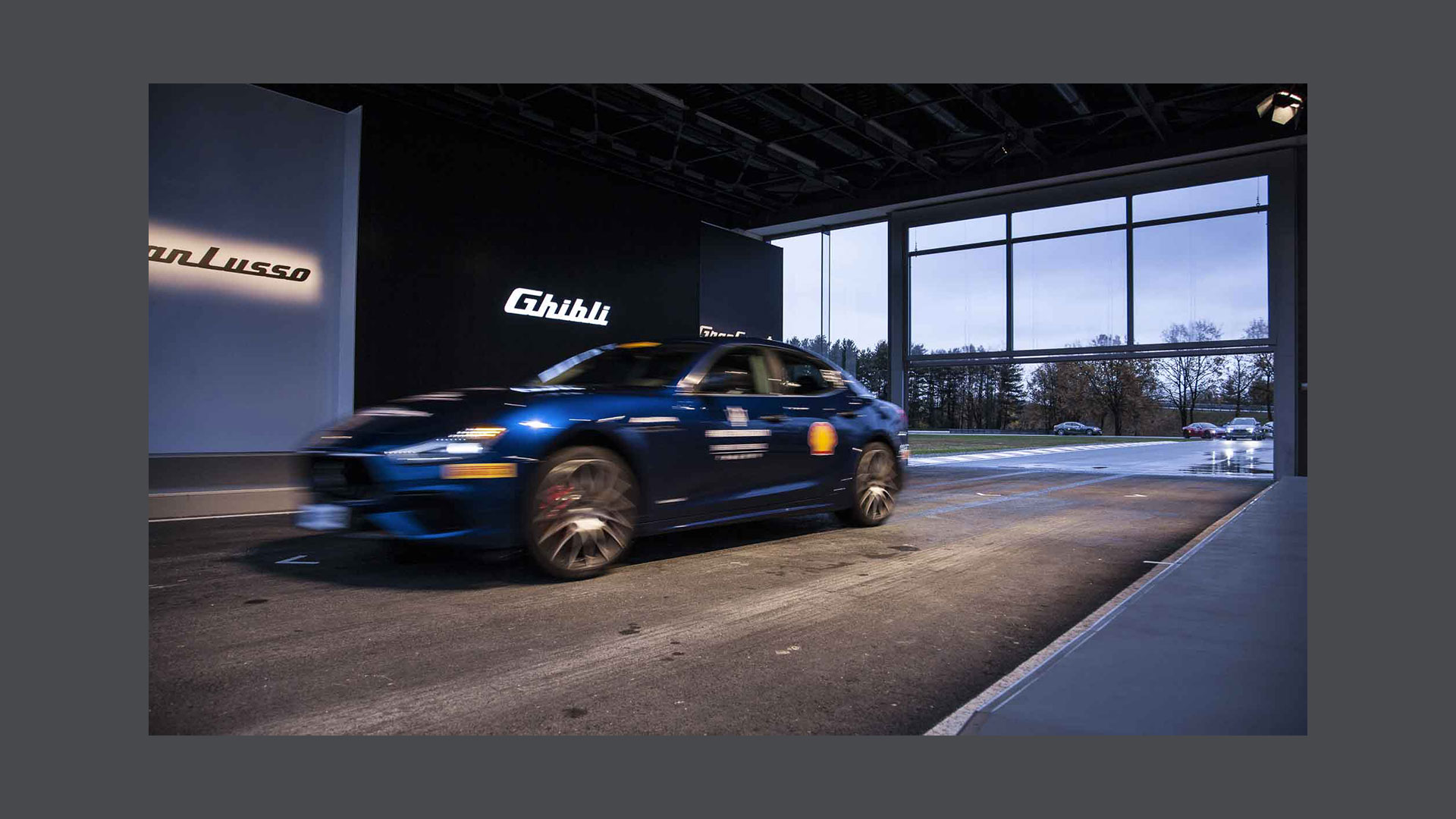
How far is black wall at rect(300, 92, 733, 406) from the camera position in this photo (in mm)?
10984

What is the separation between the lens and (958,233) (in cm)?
1750

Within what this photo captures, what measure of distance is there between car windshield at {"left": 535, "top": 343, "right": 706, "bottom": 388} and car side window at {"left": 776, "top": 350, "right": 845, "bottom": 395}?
2.68 feet

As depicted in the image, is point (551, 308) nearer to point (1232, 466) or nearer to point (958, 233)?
point (958, 233)

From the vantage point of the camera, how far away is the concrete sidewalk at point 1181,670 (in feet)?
7.33

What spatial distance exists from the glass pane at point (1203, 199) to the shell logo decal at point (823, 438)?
12.5 m

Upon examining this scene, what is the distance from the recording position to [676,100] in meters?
12.0

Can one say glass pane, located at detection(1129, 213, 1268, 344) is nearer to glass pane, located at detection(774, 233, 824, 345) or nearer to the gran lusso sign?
glass pane, located at detection(774, 233, 824, 345)

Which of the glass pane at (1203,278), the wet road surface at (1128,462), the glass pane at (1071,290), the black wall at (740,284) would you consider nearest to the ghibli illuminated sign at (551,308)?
the black wall at (740,284)

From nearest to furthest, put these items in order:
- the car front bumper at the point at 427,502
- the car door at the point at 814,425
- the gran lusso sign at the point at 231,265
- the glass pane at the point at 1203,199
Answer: the car front bumper at the point at 427,502 → the car door at the point at 814,425 → the gran lusso sign at the point at 231,265 → the glass pane at the point at 1203,199

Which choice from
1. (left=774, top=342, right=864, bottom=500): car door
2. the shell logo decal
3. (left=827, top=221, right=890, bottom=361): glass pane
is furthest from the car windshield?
(left=827, top=221, right=890, bottom=361): glass pane

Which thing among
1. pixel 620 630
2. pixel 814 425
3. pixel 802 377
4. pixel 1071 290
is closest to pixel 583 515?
pixel 620 630

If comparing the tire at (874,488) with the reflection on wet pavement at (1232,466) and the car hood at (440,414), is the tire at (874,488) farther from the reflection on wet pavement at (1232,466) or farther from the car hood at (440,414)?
the reflection on wet pavement at (1232,466)

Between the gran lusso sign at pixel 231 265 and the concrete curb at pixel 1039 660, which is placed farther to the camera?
the gran lusso sign at pixel 231 265

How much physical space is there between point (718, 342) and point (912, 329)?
13.6 metres
